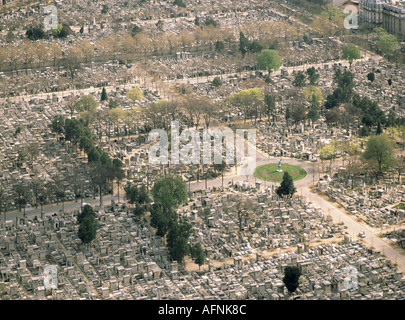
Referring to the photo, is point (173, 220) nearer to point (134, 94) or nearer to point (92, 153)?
point (92, 153)

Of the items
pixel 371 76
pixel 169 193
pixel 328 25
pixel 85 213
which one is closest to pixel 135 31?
pixel 328 25

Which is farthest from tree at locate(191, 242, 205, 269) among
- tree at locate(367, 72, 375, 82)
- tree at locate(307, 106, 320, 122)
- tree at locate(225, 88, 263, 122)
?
tree at locate(367, 72, 375, 82)

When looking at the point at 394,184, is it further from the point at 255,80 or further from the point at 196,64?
the point at 196,64

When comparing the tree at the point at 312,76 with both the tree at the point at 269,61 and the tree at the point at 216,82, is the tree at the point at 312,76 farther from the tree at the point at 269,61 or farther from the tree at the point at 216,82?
the tree at the point at 216,82

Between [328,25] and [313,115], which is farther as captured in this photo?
[328,25]

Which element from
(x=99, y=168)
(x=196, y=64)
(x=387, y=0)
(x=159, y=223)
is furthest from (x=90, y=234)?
(x=387, y=0)

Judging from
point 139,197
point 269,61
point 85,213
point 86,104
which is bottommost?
point 139,197

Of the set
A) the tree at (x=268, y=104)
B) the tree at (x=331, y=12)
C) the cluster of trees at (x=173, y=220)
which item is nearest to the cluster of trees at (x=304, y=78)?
the tree at (x=268, y=104)
